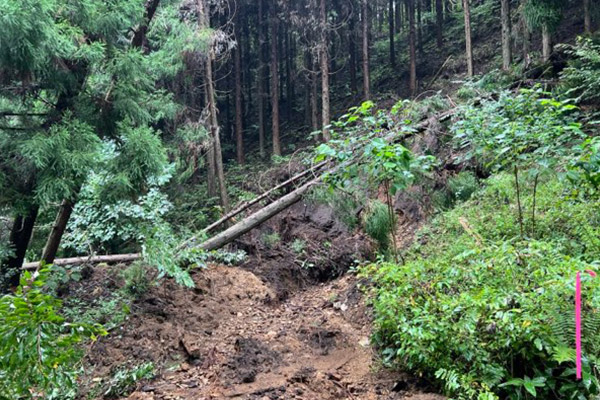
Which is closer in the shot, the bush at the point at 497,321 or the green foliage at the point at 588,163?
the bush at the point at 497,321

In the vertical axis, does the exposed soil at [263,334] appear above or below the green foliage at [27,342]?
below

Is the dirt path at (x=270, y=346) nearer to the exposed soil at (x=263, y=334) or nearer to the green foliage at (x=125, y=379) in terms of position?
the exposed soil at (x=263, y=334)

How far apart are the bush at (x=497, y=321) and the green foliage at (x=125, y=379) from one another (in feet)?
8.40

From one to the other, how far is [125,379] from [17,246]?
3.45m

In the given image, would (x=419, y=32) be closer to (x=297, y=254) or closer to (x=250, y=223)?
(x=297, y=254)

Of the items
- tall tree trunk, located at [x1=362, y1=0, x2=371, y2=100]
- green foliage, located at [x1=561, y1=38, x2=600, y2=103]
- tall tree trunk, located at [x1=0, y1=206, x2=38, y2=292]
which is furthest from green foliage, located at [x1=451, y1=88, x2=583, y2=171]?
tall tree trunk, located at [x1=362, y1=0, x2=371, y2=100]

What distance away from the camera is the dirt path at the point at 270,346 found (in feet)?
12.0

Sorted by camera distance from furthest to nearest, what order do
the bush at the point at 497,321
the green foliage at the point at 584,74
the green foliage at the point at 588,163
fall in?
the green foliage at the point at 584,74 < the green foliage at the point at 588,163 < the bush at the point at 497,321

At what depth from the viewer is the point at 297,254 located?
8125 mm

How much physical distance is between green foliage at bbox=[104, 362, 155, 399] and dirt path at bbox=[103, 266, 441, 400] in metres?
0.11

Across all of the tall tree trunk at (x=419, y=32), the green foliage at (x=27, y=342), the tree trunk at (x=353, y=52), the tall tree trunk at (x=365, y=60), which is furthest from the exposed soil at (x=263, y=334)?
the tall tree trunk at (x=419, y=32)

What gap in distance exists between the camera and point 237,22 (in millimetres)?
22094

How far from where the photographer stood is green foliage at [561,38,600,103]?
6.50 metres

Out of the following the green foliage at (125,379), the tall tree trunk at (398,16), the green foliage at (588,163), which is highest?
the tall tree trunk at (398,16)
